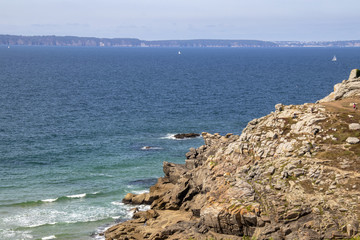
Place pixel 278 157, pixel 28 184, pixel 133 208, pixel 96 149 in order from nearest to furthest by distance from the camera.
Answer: pixel 278 157 → pixel 133 208 → pixel 28 184 → pixel 96 149

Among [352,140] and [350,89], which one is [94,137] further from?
[352,140]

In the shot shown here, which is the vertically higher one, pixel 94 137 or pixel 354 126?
pixel 354 126

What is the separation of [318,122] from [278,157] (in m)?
6.78

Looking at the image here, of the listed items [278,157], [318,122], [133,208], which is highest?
[318,122]

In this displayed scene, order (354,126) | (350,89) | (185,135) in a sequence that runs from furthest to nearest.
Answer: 1. (185,135)
2. (350,89)
3. (354,126)

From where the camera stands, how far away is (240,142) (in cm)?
5994

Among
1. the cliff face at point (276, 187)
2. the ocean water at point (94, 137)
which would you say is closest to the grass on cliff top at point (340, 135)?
the cliff face at point (276, 187)

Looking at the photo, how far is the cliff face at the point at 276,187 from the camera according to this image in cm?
4791

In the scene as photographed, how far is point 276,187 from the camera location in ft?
169

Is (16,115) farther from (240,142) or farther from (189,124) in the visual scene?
(240,142)

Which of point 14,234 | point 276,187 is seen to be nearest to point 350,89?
point 276,187

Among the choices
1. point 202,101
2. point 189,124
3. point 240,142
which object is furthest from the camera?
point 202,101

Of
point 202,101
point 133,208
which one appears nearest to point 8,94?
point 202,101

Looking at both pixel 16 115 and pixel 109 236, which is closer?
pixel 109 236
